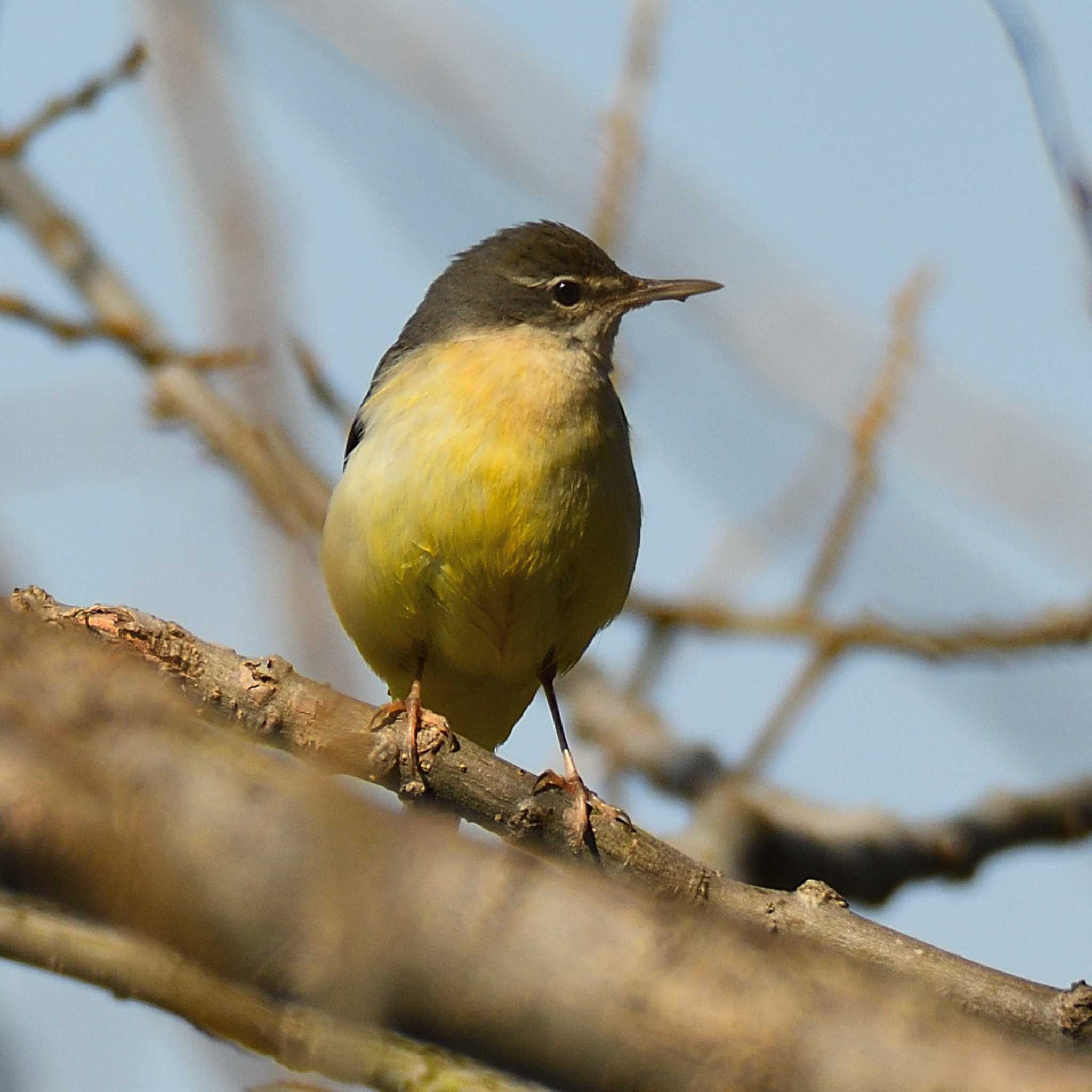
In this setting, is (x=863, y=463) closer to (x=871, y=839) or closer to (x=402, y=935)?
(x=871, y=839)

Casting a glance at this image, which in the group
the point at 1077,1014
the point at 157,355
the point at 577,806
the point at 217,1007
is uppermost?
the point at 157,355

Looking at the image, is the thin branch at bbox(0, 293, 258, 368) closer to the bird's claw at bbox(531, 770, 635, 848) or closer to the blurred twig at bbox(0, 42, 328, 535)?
the blurred twig at bbox(0, 42, 328, 535)

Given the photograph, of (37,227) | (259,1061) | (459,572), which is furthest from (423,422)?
(259,1061)

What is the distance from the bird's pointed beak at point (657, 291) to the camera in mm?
7215

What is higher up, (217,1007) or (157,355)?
(157,355)

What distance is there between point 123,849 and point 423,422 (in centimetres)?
519

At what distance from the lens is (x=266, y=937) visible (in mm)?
1344

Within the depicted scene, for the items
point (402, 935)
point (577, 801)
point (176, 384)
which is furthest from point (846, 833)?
point (402, 935)

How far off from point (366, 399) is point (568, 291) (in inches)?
45.5

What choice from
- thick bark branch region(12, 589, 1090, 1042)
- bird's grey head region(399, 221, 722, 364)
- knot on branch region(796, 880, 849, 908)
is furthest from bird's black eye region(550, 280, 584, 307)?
knot on branch region(796, 880, 849, 908)

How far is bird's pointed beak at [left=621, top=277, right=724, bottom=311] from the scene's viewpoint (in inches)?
284

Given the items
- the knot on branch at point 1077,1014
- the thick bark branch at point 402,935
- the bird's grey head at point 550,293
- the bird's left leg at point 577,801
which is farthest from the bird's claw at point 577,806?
the thick bark branch at point 402,935

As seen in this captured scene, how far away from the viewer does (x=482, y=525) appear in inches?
239

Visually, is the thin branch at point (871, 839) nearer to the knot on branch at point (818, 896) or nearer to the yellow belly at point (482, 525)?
the yellow belly at point (482, 525)
